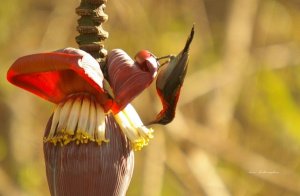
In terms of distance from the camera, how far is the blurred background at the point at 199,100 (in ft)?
11.5

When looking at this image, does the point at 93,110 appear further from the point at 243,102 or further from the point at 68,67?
the point at 243,102

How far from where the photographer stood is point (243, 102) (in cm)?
400

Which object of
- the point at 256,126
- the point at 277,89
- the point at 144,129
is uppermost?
the point at 144,129

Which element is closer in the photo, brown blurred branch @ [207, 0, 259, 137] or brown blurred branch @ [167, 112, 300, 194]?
brown blurred branch @ [167, 112, 300, 194]

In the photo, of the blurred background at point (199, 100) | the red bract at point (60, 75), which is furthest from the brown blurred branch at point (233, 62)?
the red bract at point (60, 75)

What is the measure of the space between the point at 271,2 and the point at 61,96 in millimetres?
3347

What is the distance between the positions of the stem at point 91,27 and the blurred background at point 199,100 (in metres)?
2.50

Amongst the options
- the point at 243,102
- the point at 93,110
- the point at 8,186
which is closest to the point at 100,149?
the point at 93,110

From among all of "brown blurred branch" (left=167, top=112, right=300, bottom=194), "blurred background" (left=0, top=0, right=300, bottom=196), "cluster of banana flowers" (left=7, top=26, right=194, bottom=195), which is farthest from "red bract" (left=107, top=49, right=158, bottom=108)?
"brown blurred branch" (left=167, top=112, right=300, bottom=194)

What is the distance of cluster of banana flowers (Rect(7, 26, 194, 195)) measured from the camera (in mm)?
812

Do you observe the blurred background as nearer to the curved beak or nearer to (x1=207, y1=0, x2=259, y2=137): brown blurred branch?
(x1=207, y1=0, x2=259, y2=137): brown blurred branch

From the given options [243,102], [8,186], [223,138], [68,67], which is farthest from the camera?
[243,102]

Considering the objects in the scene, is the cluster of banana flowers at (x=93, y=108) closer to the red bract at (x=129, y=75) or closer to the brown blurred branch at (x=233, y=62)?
the red bract at (x=129, y=75)

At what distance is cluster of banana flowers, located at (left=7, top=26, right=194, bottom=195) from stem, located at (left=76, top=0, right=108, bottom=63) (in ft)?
0.06
